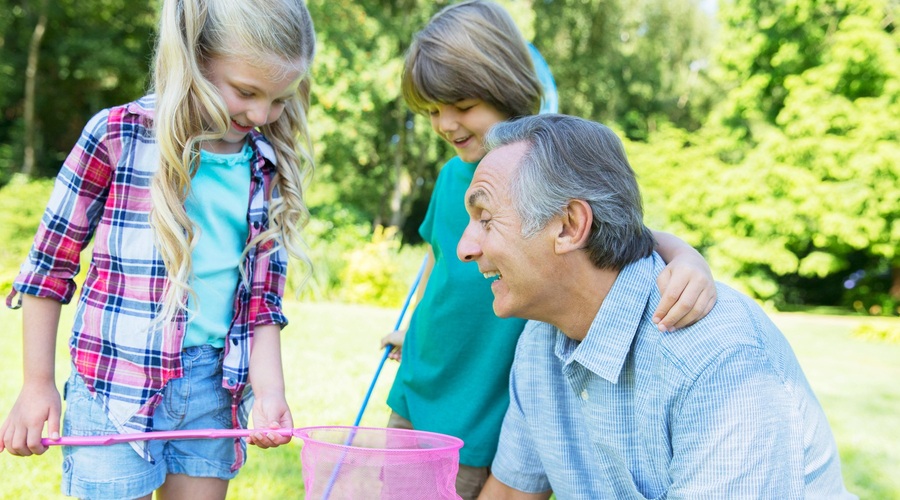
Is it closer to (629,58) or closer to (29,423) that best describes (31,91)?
(629,58)

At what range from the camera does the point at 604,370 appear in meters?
2.08

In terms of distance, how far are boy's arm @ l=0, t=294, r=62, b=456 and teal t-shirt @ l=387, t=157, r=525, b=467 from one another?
1.24 meters

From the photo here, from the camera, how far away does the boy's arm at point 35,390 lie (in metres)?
2.03

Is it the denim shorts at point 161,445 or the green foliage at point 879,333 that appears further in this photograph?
the green foliage at point 879,333

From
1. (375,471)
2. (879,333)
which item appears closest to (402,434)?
(375,471)

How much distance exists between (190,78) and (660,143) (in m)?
22.1

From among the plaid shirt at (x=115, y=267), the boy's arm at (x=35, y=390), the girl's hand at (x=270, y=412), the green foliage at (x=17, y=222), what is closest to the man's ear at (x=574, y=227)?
the girl's hand at (x=270, y=412)

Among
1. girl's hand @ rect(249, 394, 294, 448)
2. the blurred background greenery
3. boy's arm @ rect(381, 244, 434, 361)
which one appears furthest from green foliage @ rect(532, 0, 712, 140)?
girl's hand @ rect(249, 394, 294, 448)

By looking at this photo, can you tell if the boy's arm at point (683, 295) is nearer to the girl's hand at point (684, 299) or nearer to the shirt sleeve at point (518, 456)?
the girl's hand at point (684, 299)

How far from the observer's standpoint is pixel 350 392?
584cm

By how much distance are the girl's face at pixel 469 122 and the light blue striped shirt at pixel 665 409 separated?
706 millimetres

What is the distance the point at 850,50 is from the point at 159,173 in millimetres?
Result: 17033

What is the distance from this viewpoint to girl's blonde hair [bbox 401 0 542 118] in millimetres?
2754

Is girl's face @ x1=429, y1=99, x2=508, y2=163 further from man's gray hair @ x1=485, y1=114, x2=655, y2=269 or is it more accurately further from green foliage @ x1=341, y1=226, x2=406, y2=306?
green foliage @ x1=341, y1=226, x2=406, y2=306
